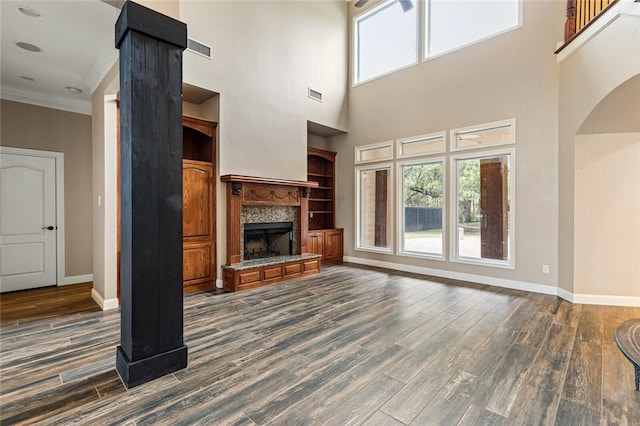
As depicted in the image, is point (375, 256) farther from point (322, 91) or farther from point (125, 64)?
point (125, 64)

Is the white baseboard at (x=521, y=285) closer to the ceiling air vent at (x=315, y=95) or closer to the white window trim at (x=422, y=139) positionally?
the white window trim at (x=422, y=139)

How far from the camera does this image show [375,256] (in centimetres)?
697

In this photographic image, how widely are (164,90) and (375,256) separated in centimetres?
558

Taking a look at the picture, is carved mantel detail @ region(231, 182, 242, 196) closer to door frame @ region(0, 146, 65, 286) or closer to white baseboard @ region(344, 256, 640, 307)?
door frame @ region(0, 146, 65, 286)

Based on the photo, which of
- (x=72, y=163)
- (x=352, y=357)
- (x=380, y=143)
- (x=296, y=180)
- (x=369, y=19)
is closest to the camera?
(x=352, y=357)

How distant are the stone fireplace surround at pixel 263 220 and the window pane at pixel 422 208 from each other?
81.6 inches

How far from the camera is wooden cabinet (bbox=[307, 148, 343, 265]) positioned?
24.1 ft

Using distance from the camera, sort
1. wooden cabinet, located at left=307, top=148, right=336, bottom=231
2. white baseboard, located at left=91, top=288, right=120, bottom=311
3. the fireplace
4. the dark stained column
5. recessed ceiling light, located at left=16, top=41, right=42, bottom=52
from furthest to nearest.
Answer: wooden cabinet, located at left=307, top=148, right=336, bottom=231, the fireplace, white baseboard, located at left=91, top=288, right=120, bottom=311, recessed ceiling light, located at left=16, top=41, right=42, bottom=52, the dark stained column

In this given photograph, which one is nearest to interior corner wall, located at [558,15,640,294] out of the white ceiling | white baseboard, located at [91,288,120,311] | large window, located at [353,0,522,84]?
large window, located at [353,0,522,84]

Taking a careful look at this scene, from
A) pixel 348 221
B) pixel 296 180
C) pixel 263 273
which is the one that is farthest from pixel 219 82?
pixel 348 221

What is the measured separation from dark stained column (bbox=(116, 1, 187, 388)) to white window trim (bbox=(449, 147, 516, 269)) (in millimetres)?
4952

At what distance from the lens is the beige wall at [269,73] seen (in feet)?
16.4

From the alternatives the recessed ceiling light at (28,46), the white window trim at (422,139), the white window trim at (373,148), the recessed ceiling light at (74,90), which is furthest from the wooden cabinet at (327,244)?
the recessed ceiling light at (28,46)

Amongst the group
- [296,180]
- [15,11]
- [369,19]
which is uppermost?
[369,19]
